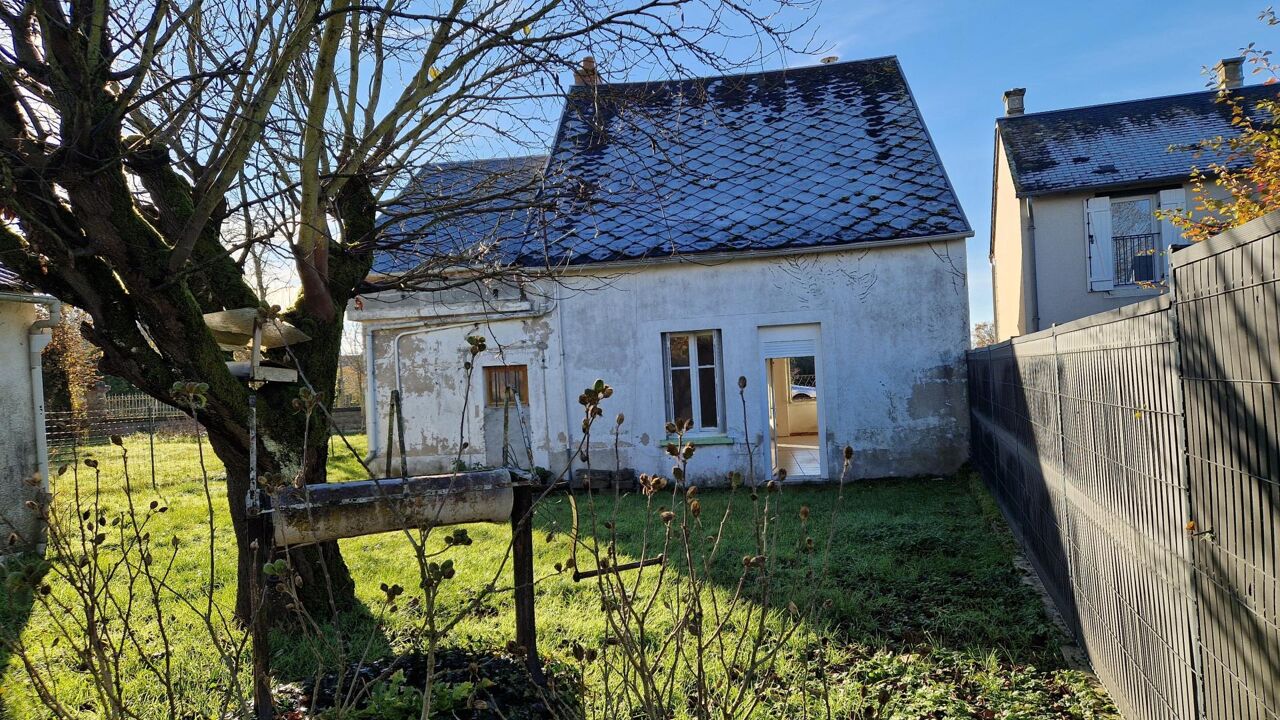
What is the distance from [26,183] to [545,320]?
29.6ft

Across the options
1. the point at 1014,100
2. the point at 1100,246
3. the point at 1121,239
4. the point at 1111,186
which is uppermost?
the point at 1014,100

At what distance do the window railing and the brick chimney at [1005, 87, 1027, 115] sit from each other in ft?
16.9

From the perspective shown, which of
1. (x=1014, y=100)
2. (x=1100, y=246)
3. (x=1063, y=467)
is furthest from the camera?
(x=1014, y=100)

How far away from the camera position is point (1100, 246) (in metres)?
15.4

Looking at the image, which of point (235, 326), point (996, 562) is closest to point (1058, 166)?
point (996, 562)

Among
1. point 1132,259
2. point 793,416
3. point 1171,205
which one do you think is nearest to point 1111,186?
point 1171,205

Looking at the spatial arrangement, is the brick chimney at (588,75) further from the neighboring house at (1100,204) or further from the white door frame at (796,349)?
the neighboring house at (1100,204)

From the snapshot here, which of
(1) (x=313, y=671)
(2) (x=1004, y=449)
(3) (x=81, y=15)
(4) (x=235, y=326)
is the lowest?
(1) (x=313, y=671)

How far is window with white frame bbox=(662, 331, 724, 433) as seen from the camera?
42.2 ft

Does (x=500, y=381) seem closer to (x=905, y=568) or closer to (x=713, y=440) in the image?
(x=713, y=440)

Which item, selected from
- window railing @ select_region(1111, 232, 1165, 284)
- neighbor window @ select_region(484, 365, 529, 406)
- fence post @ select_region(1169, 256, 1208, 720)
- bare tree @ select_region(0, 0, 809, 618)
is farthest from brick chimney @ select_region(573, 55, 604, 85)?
window railing @ select_region(1111, 232, 1165, 284)

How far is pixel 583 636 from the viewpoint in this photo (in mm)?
5414

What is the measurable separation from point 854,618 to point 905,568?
1373mm

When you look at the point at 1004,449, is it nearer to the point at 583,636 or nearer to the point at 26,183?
the point at 583,636
